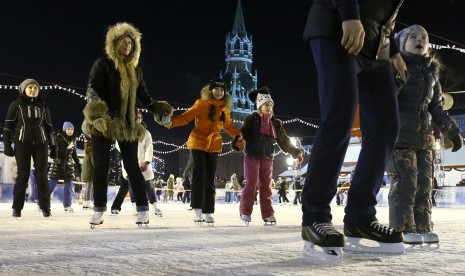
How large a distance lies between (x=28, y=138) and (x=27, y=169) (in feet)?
1.25

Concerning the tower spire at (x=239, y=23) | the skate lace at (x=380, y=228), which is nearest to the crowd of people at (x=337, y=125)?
the skate lace at (x=380, y=228)

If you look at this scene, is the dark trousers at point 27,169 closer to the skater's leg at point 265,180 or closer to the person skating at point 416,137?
the skater's leg at point 265,180

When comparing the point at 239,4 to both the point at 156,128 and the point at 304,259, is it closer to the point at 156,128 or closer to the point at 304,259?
the point at 156,128

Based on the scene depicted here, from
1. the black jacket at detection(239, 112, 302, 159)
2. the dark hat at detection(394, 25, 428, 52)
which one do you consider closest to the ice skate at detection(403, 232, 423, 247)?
the dark hat at detection(394, 25, 428, 52)

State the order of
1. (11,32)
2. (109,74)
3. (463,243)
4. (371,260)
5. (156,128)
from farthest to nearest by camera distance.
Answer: (156,128) < (11,32) < (109,74) < (463,243) < (371,260)

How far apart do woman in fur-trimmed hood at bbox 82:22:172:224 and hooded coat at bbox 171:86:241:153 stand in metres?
0.82

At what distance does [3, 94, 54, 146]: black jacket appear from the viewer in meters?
6.55

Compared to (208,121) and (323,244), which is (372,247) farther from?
(208,121)

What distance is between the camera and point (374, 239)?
2.43 meters

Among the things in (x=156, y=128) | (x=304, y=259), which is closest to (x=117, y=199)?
(x=304, y=259)

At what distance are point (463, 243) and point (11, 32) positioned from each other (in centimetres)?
4867

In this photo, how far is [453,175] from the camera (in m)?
24.3

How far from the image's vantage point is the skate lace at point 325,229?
217 cm

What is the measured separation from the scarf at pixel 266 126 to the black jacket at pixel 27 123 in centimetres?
276
